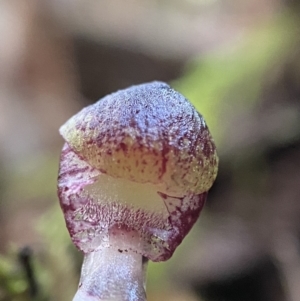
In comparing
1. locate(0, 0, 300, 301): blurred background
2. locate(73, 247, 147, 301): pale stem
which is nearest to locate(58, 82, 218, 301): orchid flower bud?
locate(73, 247, 147, 301): pale stem

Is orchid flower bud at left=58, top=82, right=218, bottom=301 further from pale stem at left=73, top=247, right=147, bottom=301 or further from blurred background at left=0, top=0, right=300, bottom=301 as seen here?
blurred background at left=0, top=0, right=300, bottom=301

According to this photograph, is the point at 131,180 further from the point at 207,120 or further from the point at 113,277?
the point at 207,120

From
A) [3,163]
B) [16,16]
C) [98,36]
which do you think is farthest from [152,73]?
[3,163]

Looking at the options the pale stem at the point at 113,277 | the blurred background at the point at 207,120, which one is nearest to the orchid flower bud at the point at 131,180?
the pale stem at the point at 113,277

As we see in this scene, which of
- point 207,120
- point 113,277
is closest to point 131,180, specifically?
point 113,277

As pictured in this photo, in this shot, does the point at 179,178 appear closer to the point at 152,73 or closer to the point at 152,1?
the point at 152,73

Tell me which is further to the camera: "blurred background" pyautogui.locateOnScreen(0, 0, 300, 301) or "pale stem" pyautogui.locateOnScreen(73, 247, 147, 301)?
"blurred background" pyautogui.locateOnScreen(0, 0, 300, 301)
